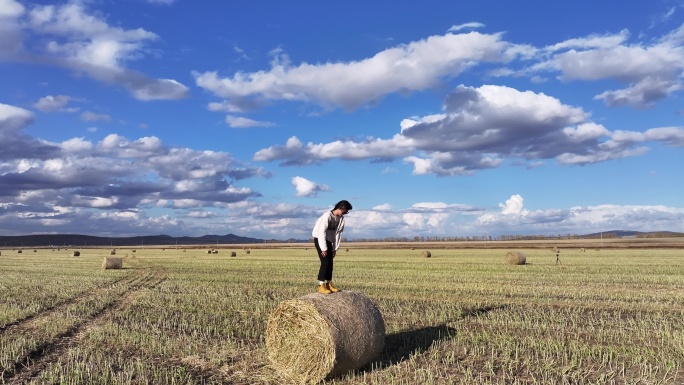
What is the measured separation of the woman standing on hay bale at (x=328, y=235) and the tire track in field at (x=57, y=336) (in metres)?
5.29

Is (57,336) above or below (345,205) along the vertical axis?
below

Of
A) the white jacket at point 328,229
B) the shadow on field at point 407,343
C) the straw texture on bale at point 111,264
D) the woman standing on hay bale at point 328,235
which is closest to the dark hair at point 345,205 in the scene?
the woman standing on hay bale at point 328,235

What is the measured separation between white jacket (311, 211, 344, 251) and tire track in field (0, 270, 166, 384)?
544cm

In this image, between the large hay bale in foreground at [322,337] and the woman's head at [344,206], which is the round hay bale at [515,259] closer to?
the woman's head at [344,206]

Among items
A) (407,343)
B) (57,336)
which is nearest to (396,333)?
(407,343)

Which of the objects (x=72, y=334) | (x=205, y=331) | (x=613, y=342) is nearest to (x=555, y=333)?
(x=613, y=342)

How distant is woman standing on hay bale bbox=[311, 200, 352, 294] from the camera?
34.0ft

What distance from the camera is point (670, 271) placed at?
2709 cm

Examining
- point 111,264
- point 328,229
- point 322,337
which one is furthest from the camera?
point 111,264

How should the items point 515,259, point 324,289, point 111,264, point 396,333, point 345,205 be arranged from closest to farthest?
1. point 324,289
2. point 345,205
3. point 396,333
4. point 111,264
5. point 515,259

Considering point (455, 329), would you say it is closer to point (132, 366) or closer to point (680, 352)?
point (680, 352)

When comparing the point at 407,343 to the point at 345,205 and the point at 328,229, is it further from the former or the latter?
the point at 345,205

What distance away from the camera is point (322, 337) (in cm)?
870

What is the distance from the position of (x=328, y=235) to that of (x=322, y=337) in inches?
95.5
